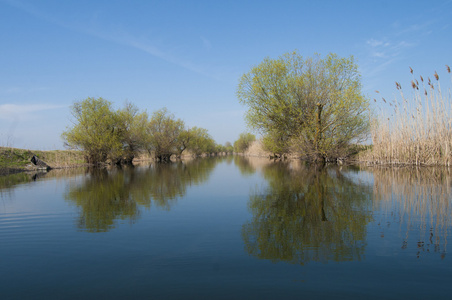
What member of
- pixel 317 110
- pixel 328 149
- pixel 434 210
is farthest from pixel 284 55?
pixel 434 210

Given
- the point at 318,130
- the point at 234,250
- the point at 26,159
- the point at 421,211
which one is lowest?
the point at 234,250

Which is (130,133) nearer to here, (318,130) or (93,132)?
(93,132)

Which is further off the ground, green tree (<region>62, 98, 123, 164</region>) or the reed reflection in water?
green tree (<region>62, 98, 123, 164</region>)

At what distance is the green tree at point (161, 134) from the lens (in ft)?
207

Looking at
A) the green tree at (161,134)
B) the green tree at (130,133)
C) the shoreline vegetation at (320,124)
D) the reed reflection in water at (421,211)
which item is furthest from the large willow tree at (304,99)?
the green tree at (161,134)

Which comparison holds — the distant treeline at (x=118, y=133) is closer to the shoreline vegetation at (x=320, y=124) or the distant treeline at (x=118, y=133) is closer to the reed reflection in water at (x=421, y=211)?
the shoreline vegetation at (x=320, y=124)

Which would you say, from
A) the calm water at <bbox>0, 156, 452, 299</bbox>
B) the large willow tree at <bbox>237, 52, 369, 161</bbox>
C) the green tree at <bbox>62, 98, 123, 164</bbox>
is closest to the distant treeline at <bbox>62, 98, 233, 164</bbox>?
the green tree at <bbox>62, 98, 123, 164</bbox>

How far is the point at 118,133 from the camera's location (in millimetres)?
47000

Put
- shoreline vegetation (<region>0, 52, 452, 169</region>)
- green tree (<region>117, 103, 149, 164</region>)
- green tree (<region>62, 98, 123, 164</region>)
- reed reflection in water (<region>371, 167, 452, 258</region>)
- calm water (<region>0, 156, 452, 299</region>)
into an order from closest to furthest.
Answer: calm water (<region>0, 156, 452, 299</region>) < reed reflection in water (<region>371, 167, 452, 258</region>) < shoreline vegetation (<region>0, 52, 452, 169</region>) < green tree (<region>62, 98, 123, 164</region>) < green tree (<region>117, 103, 149, 164</region>)

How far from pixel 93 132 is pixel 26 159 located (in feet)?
30.7

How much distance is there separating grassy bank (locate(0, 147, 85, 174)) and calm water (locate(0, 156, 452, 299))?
28.4 metres

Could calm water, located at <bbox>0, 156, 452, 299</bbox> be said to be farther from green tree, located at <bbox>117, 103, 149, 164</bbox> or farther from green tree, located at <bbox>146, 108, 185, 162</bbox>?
green tree, located at <bbox>146, 108, 185, 162</bbox>

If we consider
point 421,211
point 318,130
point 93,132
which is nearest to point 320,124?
→ point 318,130

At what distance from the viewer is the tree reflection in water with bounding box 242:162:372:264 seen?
563 centimetres
